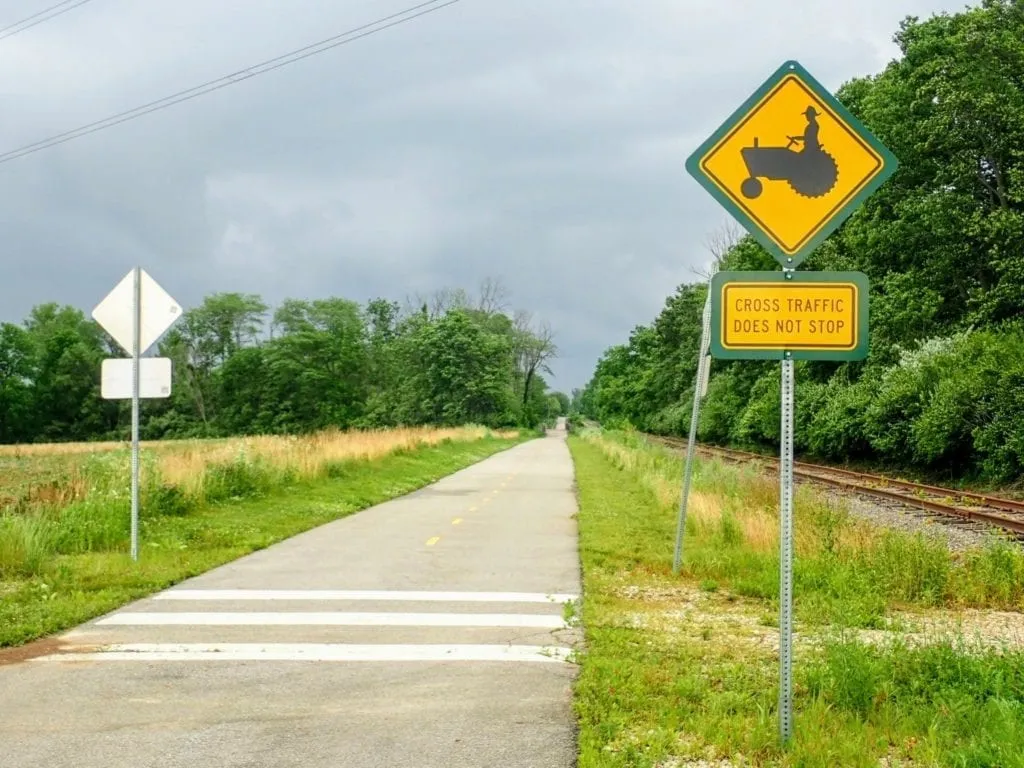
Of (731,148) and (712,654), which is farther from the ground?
(731,148)

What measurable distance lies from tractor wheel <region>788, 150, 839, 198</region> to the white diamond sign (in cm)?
854

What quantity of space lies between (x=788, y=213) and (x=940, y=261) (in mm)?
31759

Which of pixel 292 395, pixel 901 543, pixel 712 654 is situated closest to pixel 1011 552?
pixel 901 543

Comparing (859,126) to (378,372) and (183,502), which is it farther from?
(378,372)

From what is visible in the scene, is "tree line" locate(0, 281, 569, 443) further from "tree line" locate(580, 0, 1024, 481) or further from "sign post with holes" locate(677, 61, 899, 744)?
"sign post with holes" locate(677, 61, 899, 744)

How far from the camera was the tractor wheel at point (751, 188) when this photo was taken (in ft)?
16.3

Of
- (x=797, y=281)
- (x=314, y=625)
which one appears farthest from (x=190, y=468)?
(x=797, y=281)

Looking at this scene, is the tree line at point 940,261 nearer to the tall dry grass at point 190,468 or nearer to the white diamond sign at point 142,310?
the tall dry grass at point 190,468

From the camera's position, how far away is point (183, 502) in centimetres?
1595

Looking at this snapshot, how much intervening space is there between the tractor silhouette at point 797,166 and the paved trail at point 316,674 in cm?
313

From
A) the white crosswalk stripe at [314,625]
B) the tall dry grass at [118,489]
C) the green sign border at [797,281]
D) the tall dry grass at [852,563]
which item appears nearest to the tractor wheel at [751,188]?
the green sign border at [797,281]

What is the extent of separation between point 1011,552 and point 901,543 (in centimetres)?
110

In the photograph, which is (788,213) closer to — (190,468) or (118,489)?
(118,489)

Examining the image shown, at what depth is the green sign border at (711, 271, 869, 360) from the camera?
475cm
